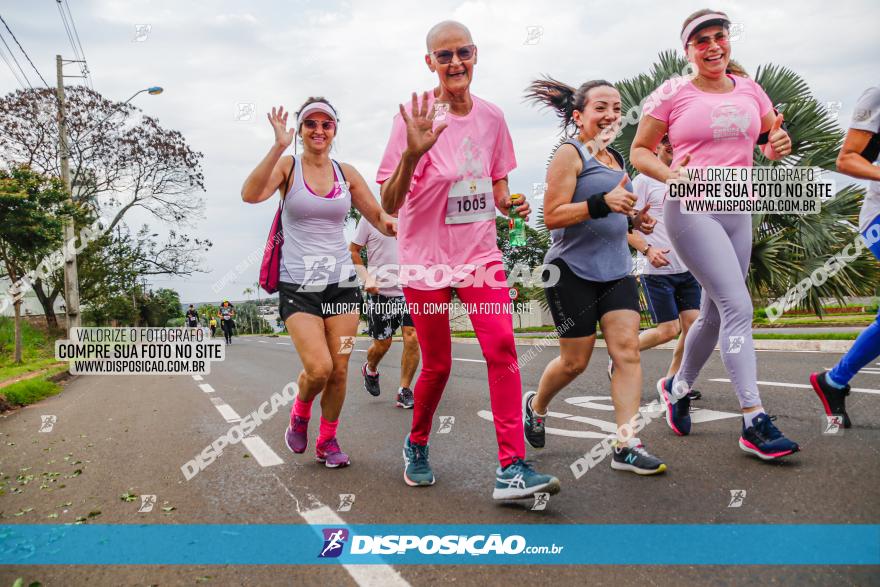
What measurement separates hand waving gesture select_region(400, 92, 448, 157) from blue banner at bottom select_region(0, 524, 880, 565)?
1.62 meters

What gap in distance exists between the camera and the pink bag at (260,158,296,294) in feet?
13.0

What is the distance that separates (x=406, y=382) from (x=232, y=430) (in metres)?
1.74

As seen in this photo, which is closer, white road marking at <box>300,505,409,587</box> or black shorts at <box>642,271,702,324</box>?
white road marking at <box>300,505,409,587</box>

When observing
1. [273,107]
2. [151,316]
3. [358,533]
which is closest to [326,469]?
[358,533]

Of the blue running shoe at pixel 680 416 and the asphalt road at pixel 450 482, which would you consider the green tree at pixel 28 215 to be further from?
the blue running shoe at pixel 680 416

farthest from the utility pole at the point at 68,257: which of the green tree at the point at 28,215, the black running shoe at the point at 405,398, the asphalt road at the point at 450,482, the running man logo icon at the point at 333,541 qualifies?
A: the running man logo icon at the point at 333,541

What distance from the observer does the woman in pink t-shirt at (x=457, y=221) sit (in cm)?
302

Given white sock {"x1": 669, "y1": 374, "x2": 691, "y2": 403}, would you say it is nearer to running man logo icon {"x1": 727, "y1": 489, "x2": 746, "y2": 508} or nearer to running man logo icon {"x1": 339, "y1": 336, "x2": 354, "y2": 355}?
running man logo icon {"x1": 727, "y1": 489, "x2": 746, "y2": 508}

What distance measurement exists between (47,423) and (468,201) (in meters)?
5.64

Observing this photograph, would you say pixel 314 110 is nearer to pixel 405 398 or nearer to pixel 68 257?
pixel 405 398

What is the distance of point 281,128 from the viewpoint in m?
3.65

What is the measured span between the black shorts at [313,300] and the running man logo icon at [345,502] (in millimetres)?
1151

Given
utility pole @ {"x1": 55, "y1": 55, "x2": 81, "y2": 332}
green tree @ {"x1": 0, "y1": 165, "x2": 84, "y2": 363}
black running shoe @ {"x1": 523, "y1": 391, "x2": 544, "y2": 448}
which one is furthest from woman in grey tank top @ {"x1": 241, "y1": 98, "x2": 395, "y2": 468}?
utility pole @ {"x1": 55, "y1": 55, "x2": 81, "y2": 332}

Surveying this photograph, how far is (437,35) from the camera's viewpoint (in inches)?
119
